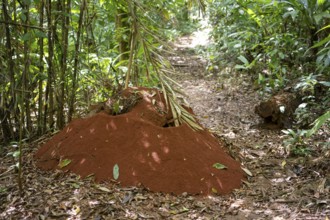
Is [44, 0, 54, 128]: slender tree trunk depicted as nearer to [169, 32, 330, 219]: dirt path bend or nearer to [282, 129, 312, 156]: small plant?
[169, 32, 330, 219]: dirt path bend

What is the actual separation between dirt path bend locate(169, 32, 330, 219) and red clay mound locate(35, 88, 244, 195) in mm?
241

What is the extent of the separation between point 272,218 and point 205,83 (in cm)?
459

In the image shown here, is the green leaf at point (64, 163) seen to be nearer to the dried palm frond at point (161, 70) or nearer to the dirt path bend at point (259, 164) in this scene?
the dried palm frond at point (161, 70)

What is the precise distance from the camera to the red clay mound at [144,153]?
8.86ft

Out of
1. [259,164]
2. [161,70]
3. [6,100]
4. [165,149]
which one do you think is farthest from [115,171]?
[259,164]

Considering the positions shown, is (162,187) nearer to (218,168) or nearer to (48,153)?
(218,168)

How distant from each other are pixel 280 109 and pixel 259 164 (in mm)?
970

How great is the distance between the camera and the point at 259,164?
10.8 feet

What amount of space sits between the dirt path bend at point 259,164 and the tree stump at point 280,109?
121 millimetres

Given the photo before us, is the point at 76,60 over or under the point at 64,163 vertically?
over

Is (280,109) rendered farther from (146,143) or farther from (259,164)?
(146,143)

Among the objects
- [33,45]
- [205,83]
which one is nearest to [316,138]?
[33,45]

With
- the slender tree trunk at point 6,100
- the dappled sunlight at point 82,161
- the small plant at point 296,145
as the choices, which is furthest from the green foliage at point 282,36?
the slender tree trunk at point 6,100

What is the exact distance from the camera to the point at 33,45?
10.9 feet
